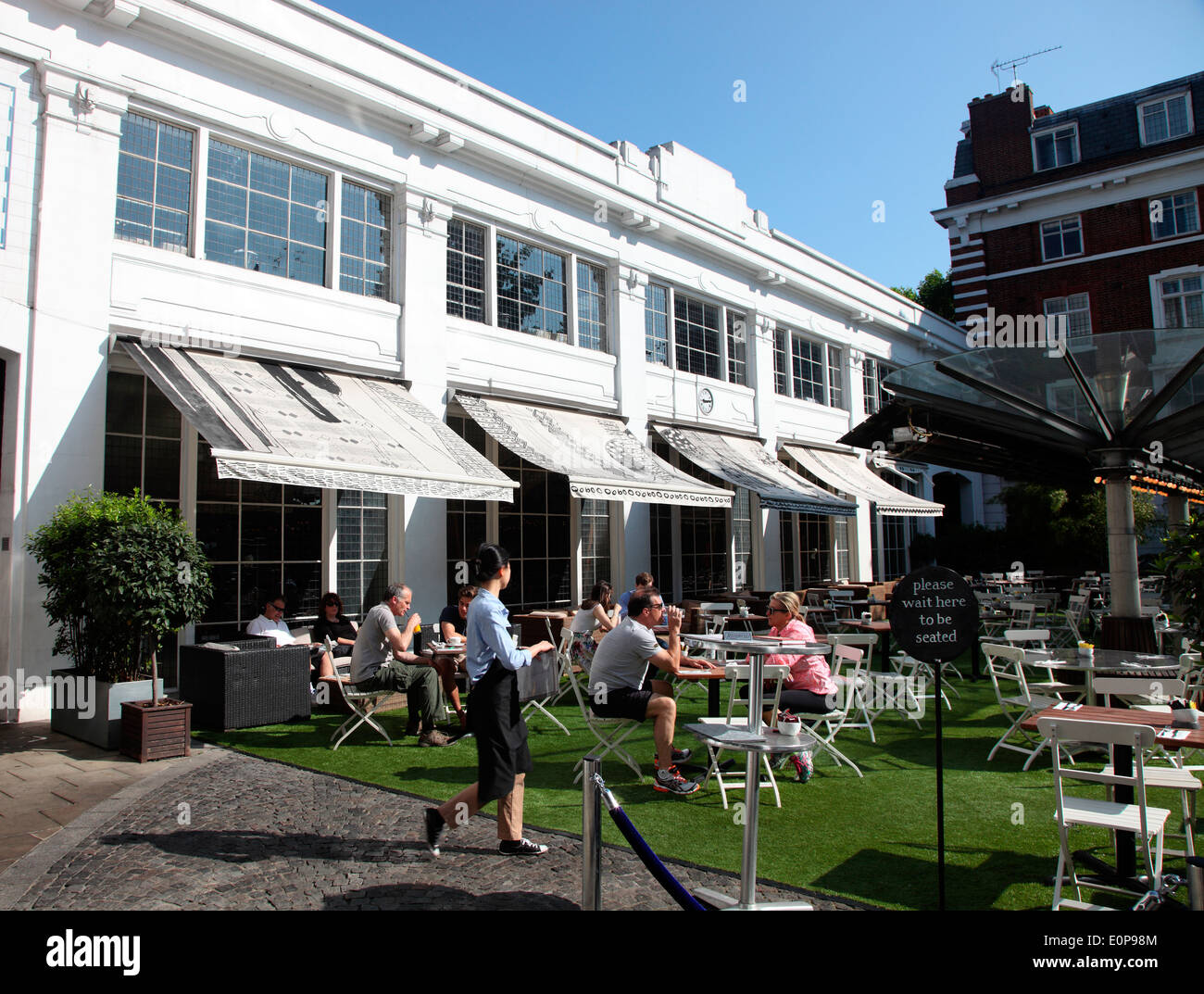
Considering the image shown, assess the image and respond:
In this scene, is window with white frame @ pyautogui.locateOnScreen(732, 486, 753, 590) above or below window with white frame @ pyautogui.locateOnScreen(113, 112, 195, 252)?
below

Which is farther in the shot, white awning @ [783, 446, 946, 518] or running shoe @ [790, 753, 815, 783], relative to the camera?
white awning @ [783, 446, 946, 518]

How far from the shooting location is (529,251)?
12.2 meters

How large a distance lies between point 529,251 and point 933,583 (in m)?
9.63

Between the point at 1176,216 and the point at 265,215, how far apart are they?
23.6m

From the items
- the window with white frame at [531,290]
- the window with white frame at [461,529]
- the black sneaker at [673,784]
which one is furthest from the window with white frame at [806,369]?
the black sneaker at [673,784]

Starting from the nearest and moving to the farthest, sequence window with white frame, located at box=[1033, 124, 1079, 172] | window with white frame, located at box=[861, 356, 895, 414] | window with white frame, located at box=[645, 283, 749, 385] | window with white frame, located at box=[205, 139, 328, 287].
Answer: window with white frame, located at box=[205, 139, 328, 287]
window with white frame, located at box=[645, 283, 749, 385]
window with white frame, located at box=[861, 356, 895, 414]
window with white frame, located at box=[1033, 124, 1079, 172]

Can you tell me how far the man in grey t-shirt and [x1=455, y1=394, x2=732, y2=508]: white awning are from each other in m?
3.57

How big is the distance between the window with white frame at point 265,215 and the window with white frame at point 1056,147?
2303 centimetres

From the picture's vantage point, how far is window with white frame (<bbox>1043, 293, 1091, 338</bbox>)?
2362 centimetres

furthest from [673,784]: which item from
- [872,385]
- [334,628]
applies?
[872,385]

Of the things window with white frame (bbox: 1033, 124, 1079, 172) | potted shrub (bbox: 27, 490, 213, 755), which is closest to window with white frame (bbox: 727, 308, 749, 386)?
potted shrub (bbox: 27, 490, 213, 755)

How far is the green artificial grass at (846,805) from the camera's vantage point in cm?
402

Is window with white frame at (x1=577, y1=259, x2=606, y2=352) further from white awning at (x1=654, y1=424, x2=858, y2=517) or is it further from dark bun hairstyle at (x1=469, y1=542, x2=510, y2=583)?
dark bun hairstyle at (x1=469, y1=542, x2=510, y2=583)
